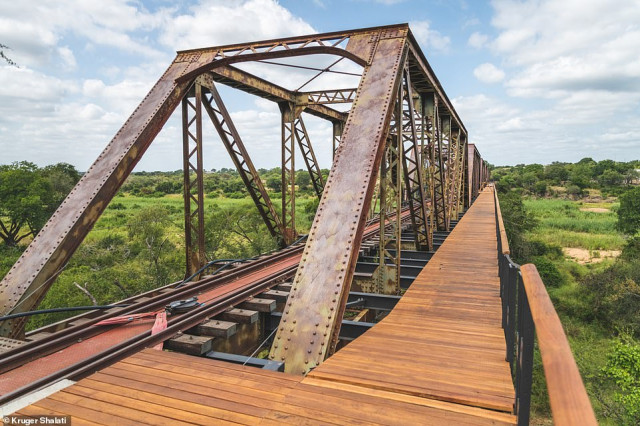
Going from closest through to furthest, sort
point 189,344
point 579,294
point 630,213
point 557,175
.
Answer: point 189,344, point 579,294, point 630,213, point 557,175

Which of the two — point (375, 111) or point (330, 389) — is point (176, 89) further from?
point (330, 389)

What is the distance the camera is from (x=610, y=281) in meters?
23.9

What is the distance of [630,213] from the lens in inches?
1465

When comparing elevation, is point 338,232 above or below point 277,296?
above

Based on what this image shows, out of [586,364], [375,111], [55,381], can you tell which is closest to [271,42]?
[375,111]

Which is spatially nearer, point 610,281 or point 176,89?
point 176,89

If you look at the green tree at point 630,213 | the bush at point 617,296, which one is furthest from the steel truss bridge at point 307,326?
the green tree at point 630,213

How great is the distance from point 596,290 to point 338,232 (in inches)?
1039

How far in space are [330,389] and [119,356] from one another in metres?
2.21

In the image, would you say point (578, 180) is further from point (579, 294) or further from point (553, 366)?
point (553, 366)

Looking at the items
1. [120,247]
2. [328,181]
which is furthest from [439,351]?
[120,247]

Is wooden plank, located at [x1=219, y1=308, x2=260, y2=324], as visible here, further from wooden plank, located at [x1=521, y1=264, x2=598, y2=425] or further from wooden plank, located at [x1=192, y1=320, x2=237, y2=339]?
wooden plank, located at [x1=521, y1=264, x2=598, y2=425]

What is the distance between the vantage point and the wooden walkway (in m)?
2.53

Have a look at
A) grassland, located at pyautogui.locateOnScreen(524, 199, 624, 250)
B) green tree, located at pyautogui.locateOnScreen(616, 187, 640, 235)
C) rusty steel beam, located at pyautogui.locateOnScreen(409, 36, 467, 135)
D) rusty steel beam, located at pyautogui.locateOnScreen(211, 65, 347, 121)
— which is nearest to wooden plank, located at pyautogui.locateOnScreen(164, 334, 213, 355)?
rusty steel beam, located at pyautogui.locateOnScreen(409, 36, 467, 135)
